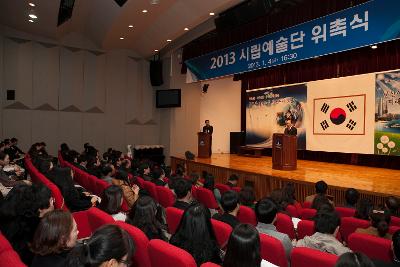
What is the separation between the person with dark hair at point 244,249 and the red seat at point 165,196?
2.20m

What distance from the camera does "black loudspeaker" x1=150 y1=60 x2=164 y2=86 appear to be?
37.2 ft

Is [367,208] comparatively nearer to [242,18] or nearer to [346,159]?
[242,18]

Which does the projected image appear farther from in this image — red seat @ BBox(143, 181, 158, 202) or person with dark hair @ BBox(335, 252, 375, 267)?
person with dark hair @ BBox(335, 252, 375, 267)

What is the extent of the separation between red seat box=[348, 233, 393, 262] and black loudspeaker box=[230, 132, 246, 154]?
379 inches

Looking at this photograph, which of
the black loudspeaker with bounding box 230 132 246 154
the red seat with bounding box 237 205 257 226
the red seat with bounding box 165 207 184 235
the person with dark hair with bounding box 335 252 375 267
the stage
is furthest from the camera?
the black loudspeaker with bounding box 230 132 246 154

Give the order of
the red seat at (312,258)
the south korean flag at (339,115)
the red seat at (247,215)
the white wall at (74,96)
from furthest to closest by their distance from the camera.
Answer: the white wall at (74,96)
the south korean flag at (339,115)
the red seat at (247,215)
the red seat at (312,258)

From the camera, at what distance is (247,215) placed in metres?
3.04

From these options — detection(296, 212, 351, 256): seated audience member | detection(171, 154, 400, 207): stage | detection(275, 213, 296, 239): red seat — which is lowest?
detection(171, 154, 400, 207): stage

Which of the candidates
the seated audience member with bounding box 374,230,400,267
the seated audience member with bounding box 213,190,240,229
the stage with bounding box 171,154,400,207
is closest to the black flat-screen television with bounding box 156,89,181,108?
the stage with bounding box 171,154,400,207

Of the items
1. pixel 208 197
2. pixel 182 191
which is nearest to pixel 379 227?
pixel 182 191

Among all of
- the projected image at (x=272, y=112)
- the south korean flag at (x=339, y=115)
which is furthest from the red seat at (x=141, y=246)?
the projected image at (x=272, y=112)

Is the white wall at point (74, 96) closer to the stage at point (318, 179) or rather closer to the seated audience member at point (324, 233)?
the stage at point (318, 179)

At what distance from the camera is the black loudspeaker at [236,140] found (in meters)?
12.0

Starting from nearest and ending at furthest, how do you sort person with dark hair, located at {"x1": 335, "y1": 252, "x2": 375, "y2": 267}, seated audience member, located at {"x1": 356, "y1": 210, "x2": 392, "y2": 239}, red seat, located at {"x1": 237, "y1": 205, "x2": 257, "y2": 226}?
person with dark hair, located at {"x1": 335, "y1": 252, "x2": 375, "y2": 267}
seated audience member, located at {"x1": 356, "y1": 210, "x2": 392, "y2": 239}
red seat, located at {"x1": 237, "y1": 205, "x2": 257, "y2": 226}
